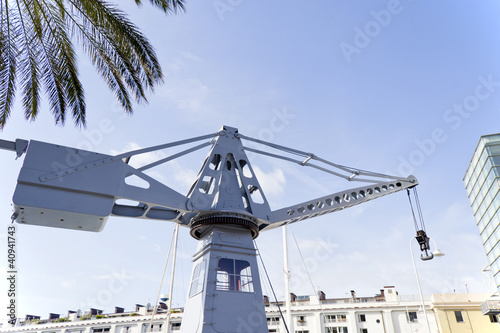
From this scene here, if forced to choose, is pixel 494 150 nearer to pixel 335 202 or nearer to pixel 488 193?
A: pixel 488 193

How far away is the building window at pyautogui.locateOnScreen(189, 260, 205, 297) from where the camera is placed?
14.5 m

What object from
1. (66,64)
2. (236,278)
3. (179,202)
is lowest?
(236,278)

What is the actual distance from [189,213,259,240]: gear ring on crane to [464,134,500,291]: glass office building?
27225 mm

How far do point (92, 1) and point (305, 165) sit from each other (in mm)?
12131

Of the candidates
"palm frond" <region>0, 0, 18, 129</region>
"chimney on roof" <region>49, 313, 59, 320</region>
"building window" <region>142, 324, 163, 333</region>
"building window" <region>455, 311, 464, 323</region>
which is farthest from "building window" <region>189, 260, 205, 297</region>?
"chimney on roof" <region>49, 313, 59, 320</region>

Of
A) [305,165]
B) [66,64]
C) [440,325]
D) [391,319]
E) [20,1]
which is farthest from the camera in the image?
[391,319]

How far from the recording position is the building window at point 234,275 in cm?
1433

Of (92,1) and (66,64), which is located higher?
(92,1)

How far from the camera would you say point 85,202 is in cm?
1214

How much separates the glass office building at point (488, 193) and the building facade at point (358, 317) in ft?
24.4

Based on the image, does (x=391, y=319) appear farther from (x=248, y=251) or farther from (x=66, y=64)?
(x=66, y=64)

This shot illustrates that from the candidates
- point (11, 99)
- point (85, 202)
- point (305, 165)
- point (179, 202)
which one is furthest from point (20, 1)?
point (305, 165)

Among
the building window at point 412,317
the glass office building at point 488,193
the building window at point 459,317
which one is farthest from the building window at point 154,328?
the glass office building at point 488,193

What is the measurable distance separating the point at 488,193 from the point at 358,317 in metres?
21.0
